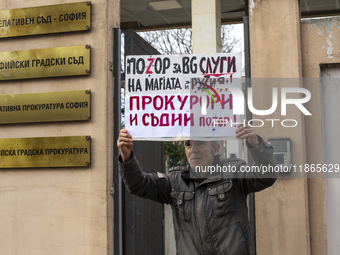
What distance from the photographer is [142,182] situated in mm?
3219

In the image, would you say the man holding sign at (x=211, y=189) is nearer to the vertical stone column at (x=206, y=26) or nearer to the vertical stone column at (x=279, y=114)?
the vertical stone column at (x=279, y=114)

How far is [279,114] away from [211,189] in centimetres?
139

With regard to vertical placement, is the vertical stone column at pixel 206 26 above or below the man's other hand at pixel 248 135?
above

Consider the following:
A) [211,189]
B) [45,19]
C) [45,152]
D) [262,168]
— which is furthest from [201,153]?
[45,19]

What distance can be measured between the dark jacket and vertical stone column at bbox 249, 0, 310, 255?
3.24 feet

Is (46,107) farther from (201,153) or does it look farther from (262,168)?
(262,168)

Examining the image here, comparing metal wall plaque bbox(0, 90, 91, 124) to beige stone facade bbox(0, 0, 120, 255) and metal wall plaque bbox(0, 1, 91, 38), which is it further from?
metal wall plaque bbox(0, 1, 91, 38)

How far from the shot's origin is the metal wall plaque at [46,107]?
14.2 ft

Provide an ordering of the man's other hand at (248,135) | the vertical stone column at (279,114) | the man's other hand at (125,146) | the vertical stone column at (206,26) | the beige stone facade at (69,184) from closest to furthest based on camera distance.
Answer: the man's other hand at (248,135) → the man's other hand at (125,146) → the vertical stone column at (279,114) → the beige stone facade at (69,184) → the vertical stone column at (206,26)

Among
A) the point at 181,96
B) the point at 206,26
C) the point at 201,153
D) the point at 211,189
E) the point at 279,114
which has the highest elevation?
the point at 206,26

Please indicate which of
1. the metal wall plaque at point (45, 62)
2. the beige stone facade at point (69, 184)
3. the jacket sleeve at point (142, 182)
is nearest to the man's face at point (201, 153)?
the jacket sleeve at point (142, 182)

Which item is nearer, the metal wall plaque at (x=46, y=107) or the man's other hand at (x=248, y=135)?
the man's other hand at (x=248, y=135)

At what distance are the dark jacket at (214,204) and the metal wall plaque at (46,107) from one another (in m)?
1.40

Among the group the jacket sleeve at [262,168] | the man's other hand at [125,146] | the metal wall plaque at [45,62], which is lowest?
the jacket sleeve at [262,168]
